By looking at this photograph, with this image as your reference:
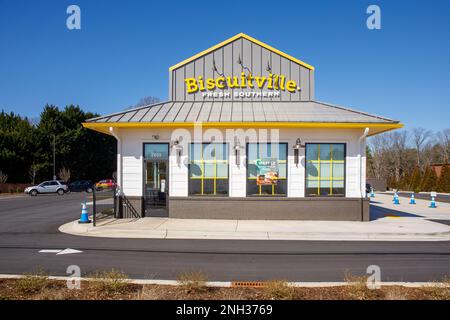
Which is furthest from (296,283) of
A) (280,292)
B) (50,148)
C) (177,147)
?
(50,148)

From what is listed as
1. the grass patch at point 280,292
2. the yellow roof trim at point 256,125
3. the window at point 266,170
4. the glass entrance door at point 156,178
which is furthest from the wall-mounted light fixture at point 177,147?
the grass patch at point 280,292

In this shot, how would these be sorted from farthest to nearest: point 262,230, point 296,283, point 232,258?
point 262,230, point 232,258, point 296,283

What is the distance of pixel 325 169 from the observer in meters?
13.4

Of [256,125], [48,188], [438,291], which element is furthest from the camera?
[48,188]

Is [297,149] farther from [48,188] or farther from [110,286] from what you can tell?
[48,188]

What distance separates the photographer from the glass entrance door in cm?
1358

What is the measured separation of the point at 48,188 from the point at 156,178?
28532 millimetres

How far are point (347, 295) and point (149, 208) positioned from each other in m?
9.86

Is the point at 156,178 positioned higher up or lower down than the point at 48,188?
higher up

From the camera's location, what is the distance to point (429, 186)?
46281 mm

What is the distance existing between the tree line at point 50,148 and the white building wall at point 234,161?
34.8 meters
